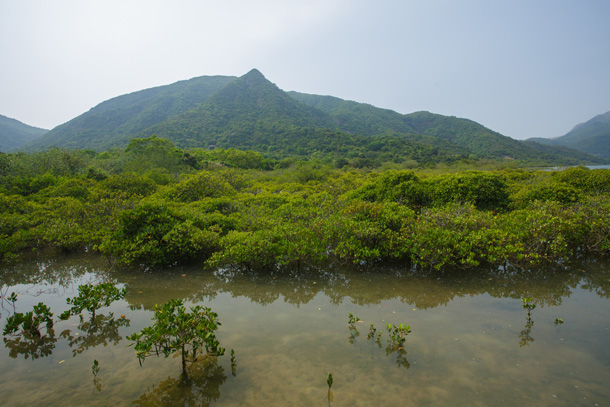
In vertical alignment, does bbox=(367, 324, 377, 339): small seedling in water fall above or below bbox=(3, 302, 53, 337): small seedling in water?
below

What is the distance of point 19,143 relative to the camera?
114812mm

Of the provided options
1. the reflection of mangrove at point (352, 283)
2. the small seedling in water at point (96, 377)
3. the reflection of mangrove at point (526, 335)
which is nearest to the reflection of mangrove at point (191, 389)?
the small seedling in water at point (96, 377)

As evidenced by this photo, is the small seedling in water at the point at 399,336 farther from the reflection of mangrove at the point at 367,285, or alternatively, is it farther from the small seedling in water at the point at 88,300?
the small seedling in water at the point at 88,300

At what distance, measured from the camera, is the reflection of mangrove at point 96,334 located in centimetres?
527

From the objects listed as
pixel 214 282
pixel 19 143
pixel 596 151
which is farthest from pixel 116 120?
pixel 596 151

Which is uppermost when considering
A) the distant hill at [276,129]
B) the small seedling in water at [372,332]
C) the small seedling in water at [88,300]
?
the distant hill at [276,129]

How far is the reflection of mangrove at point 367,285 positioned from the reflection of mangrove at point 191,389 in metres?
2.42

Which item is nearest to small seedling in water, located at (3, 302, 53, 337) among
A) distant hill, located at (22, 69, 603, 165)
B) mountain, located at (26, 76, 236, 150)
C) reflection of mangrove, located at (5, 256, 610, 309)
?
reflection of mangrove, located at (5, 256, 610, 309)

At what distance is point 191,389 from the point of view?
162 inches

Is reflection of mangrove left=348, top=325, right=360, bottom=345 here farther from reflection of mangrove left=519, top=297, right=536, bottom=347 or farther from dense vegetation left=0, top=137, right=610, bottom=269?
dense vegetation left=0, top=137, right=610, bottom=269

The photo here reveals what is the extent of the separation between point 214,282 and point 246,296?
4.27 ft

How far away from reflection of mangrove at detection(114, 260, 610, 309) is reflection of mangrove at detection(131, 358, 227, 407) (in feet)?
7.93

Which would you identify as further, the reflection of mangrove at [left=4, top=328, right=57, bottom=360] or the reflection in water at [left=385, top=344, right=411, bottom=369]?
the reflection of mangrove at [left=4, top=328, right=57, bottom=360]

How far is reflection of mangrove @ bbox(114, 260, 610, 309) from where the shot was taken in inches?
269
